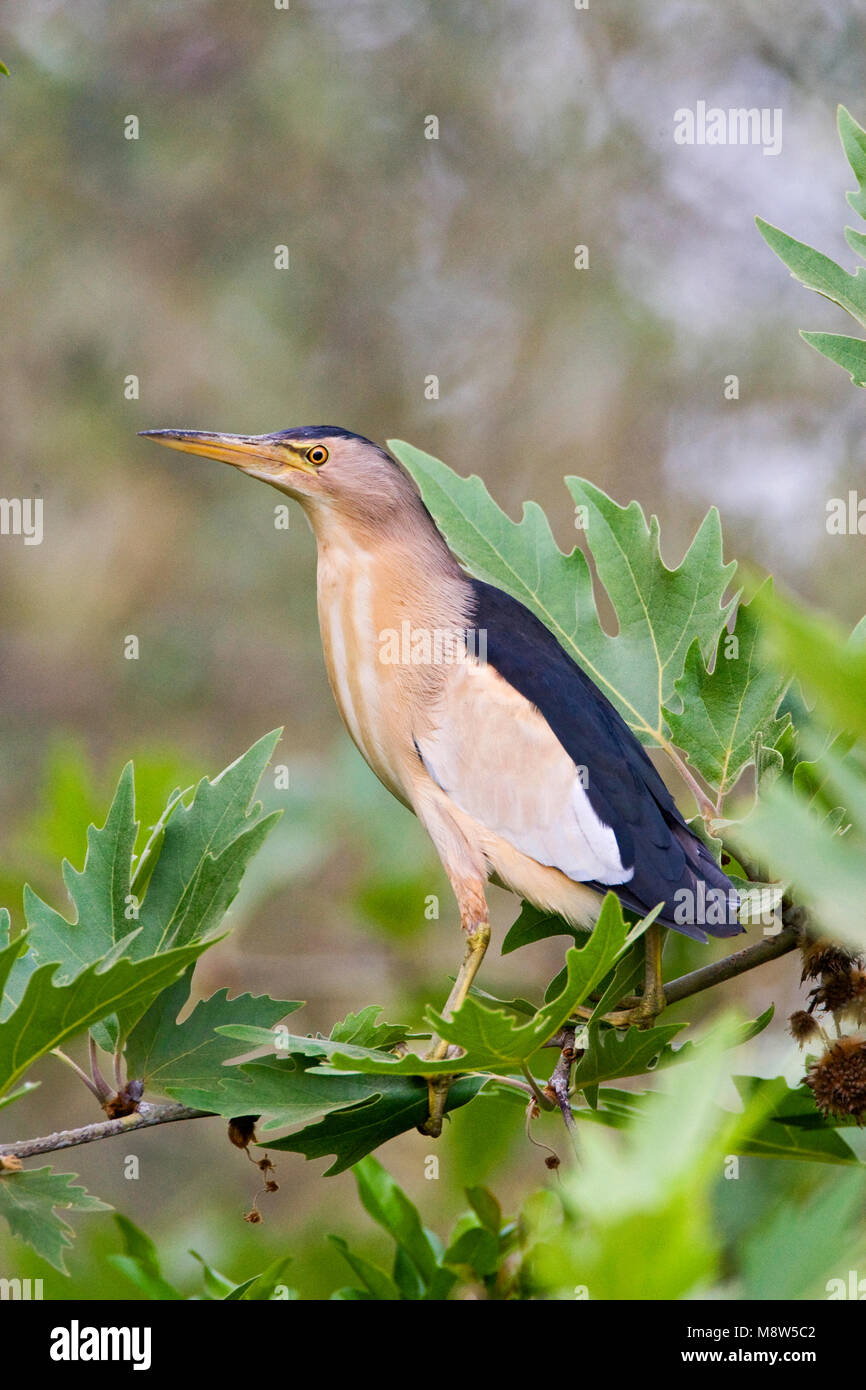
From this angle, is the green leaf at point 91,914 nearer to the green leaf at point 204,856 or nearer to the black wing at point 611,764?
the green leaf at point 204,856

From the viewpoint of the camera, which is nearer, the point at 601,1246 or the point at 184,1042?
the point at 601,1246

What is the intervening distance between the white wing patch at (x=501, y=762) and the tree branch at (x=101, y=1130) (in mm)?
528

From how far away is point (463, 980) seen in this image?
1.48m

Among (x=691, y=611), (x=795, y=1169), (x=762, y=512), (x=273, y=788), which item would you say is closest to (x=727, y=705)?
(x=691, y=611)

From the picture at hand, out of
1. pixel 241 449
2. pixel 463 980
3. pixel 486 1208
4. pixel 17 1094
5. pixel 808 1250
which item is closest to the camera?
pixel 808 1250

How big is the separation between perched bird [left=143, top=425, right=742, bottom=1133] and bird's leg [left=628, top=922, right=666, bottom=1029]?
0.01 meters

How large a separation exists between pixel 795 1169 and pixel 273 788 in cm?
139

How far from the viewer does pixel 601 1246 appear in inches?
21.7

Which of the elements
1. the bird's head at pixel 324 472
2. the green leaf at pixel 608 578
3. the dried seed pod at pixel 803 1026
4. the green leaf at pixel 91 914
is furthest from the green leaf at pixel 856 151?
the green leaf at pixel 91 914

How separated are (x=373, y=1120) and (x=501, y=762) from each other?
0.50 metres

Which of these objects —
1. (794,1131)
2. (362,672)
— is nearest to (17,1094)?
(794,1131)

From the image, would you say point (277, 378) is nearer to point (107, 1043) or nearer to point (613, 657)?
point (613, 657)

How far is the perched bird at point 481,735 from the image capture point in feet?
4.96

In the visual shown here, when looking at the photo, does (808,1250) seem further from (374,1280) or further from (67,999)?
(67,999)
